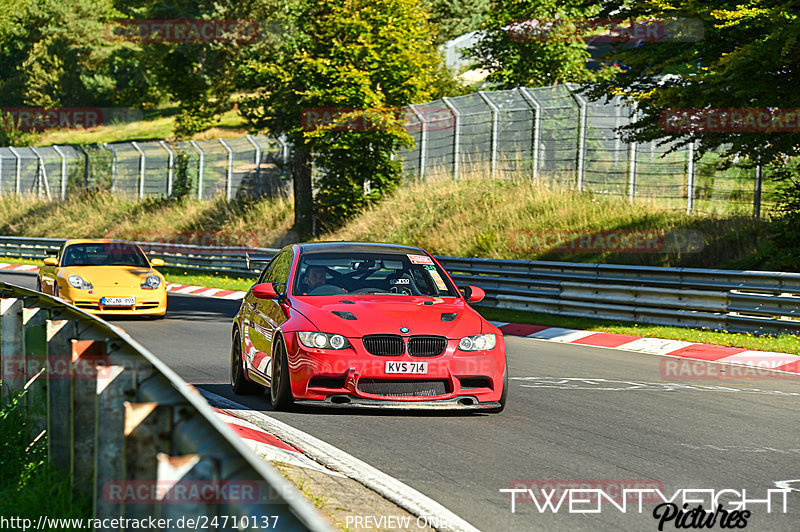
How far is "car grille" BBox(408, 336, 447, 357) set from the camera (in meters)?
8.82

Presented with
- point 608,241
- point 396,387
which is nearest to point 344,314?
point 396,387

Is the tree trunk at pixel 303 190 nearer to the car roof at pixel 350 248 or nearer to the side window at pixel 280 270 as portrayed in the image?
the side window at pixel 280 270

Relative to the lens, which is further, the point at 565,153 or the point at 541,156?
the point at 541,156

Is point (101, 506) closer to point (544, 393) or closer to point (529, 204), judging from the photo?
point (544, 393)

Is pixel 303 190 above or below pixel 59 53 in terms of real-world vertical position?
below

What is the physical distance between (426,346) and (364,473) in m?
2.28

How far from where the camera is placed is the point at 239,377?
10.5m

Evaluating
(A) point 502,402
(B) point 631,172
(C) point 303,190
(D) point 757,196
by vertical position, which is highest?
(B) point 631,172

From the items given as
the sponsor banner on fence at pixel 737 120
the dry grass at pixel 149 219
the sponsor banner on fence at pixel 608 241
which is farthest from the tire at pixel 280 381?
the dry grass at pixel 149 219

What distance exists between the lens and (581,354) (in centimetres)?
1520

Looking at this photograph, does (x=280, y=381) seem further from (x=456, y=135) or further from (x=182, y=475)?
(x=456, y=135)

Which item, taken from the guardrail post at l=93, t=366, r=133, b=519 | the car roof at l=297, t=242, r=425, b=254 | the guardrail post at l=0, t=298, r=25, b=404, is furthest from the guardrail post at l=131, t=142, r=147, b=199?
the guardrail post at l=93, t=366, r=133, b=519

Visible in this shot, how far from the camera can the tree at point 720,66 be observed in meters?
15.9

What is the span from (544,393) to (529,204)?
18.1m
